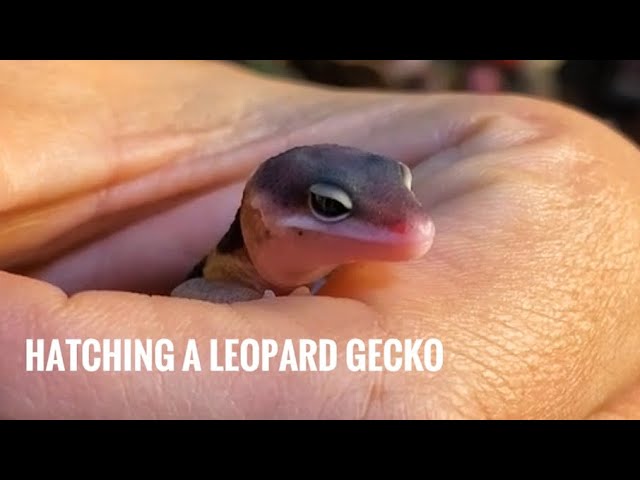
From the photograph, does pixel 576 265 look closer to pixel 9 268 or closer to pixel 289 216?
pixel 289 216

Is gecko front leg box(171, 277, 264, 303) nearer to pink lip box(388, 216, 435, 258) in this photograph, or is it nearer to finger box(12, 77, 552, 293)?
finger box(12, 77, 552, 293)

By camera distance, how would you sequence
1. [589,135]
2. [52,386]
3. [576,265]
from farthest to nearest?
[589,135] → [576,265] → [52,386]

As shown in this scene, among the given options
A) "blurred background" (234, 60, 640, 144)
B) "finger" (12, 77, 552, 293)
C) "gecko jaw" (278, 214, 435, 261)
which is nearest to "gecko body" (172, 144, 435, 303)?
"gecko jaw" (278, 214, 435, 261)

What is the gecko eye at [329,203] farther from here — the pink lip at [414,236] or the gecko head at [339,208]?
the pink lip at [414,236]

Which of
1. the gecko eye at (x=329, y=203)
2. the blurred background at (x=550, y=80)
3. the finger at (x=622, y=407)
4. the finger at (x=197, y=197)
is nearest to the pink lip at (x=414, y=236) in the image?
the gecko eye at (x=329, y=203)

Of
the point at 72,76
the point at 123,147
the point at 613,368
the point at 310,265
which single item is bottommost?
the point at 613,368

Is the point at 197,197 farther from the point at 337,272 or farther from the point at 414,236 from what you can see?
the point at 414,236

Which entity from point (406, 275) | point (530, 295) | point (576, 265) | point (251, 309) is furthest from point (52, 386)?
point (576, 265)
